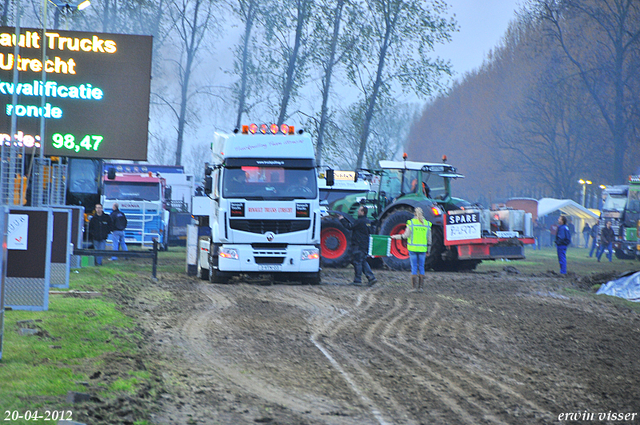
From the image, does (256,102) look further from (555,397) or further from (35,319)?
(555,397)

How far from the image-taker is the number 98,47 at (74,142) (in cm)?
1870

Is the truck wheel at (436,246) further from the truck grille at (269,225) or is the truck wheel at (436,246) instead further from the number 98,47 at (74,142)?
the number 98,47 at (74,142)

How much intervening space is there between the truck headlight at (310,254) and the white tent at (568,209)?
33.7m

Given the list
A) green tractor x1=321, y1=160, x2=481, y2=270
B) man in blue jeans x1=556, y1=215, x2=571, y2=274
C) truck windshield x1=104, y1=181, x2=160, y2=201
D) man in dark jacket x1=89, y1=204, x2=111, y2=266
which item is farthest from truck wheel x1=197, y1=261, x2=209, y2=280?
truck windshield x1=104, y1=181, x2=160, y2=201

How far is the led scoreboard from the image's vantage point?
18484 mm

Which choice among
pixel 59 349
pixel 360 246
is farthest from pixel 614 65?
pixel 59 349

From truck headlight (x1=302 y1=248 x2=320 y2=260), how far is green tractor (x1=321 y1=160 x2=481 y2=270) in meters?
4.70

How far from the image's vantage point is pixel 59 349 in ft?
28.6

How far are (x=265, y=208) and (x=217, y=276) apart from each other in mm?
1980

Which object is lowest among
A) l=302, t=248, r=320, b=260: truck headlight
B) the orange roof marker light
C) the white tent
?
l=302, t=248, r=320, b=260: truck headlight

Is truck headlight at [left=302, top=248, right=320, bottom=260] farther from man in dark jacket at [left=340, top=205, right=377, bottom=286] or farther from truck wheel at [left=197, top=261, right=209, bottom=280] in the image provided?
truck wheel at [left=197, top=261, right=209, bottom=280]

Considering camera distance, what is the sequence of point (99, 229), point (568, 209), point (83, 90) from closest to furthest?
point (83, 90)
point (99, 229)
point (568, 209)

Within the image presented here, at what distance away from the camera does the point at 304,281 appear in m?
17.8

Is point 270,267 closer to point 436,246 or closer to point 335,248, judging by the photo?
point 335,248
